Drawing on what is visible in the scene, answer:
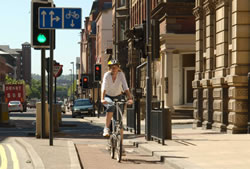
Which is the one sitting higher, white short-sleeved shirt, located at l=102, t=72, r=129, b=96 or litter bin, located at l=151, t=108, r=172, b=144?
white short-sleeved shirt, located at l=102, t=72, r=129, b=96

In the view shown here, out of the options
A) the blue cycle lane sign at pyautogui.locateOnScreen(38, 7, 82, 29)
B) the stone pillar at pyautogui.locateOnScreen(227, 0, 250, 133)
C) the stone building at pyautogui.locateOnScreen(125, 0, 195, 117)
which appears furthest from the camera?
the stone building at pyautogui.locateOnScreen(125, 0, 195, 117)

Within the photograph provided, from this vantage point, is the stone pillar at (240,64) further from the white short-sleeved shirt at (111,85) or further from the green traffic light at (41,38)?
the white short-sleeved shirt at (111,85)

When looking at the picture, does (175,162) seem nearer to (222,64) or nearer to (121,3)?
(222,64)

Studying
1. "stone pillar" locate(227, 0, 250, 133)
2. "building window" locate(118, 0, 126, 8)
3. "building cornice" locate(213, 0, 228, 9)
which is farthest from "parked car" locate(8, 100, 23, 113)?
"stone pillar" locate(227, 0, 250, 133)

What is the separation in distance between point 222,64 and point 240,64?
1682 millimetres

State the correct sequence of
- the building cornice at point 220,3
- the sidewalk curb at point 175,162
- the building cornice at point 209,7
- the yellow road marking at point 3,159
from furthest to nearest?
the building cornice at point 209,7
the building cornice at point 220,3
the yellow road marking at point 3,159
the sidewalk curb at point 175,162

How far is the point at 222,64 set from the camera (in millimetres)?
21250

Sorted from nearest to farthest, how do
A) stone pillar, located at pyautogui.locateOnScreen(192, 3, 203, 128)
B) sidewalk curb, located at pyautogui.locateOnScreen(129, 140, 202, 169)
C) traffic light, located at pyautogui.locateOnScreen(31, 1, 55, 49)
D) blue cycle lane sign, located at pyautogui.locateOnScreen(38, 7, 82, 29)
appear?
1. sidewalk curb, located at pyautogui.locateOnScreen(129, 140, 202, 169)
2. blue cycle lane sign, located at pyautogui.locateOnScreen(38, 7, 82, 29)
3. traffic light, located at pyautogui.locateOnScreen(31, 1, 55, 49)
4. stone pillar, located at pyautogui.locateOnScreen(192, 3, 203, 128)

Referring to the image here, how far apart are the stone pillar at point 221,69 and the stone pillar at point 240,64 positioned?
45.2 inches

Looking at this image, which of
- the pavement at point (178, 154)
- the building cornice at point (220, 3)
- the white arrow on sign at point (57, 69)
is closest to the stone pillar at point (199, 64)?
the building cornice at point (220, 3)

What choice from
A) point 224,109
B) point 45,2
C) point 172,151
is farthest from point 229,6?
point 172,151

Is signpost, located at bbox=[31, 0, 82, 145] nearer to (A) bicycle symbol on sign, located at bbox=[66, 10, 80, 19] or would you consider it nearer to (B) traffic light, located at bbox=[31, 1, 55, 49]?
(A) bicycle symbol on sign, located at bbox=[66, 10, 80, 19]

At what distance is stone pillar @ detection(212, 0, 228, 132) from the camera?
20.9 metres

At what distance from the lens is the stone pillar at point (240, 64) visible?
768 inches
